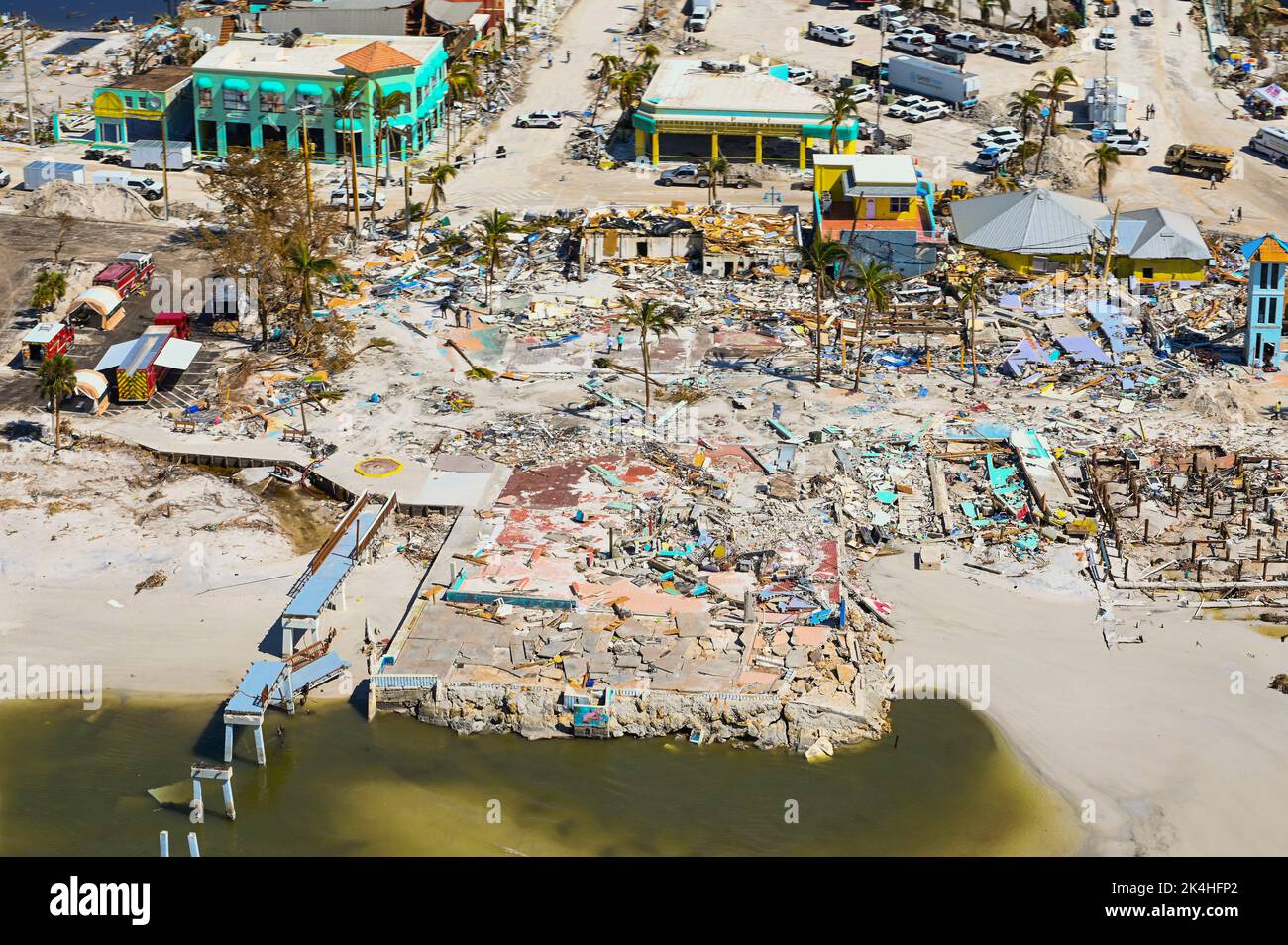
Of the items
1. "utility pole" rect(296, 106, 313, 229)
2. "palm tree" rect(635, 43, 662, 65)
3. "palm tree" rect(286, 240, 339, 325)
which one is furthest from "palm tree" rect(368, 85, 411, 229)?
"palm tree" rect(635, 43, 662, 65)

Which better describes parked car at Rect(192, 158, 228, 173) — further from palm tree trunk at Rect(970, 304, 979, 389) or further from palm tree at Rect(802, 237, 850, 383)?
palm tree trunk at Rect(970, 304, 979, 389)

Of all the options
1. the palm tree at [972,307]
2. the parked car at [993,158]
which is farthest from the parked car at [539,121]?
the palm tree at [972,307]

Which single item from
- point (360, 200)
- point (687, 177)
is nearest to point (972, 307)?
point (687, 177)

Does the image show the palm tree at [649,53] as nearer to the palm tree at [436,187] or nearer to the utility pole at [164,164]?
the palm tree at [436,187]

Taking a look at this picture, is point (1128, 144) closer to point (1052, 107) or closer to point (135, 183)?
point (1052, 107)
